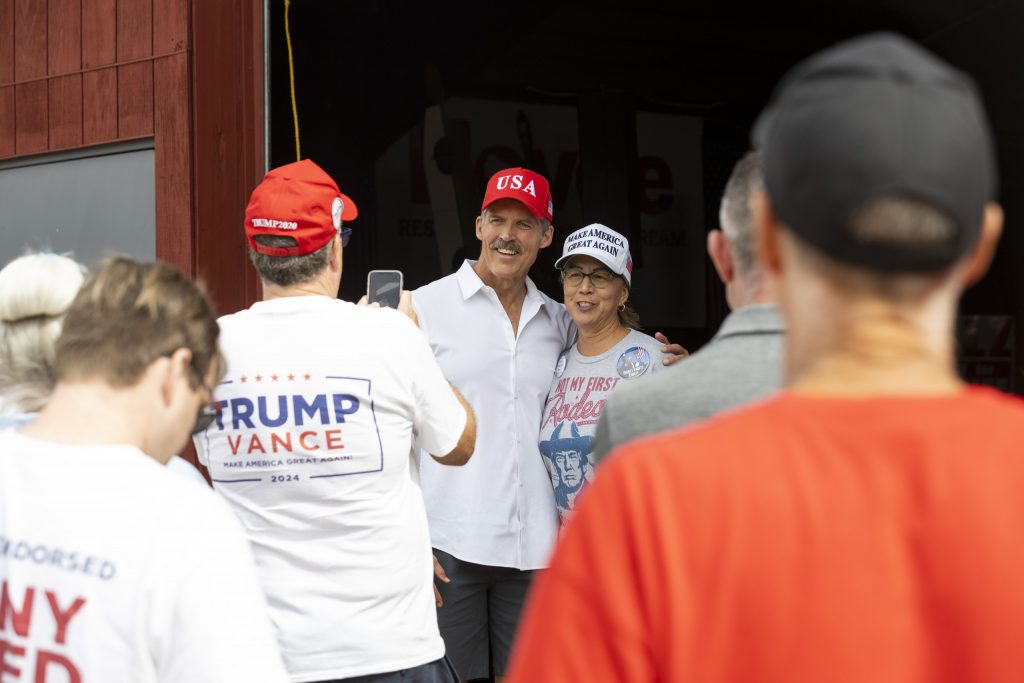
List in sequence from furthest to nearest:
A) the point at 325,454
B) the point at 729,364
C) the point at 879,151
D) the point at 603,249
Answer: the point at 603,249 < the point at 325,454 < the point at 729,364 < the point at 879,151

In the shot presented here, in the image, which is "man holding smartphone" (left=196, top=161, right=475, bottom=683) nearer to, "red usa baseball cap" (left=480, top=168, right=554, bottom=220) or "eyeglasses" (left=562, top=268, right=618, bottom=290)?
"eyeglasses" (left=562, top=268, right=618, bottom=290)

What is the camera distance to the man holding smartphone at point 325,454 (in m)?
2.03

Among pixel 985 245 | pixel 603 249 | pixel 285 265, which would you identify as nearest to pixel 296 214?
pixel 285 265

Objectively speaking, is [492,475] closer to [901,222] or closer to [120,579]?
[120,579]

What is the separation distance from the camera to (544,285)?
7.23 m

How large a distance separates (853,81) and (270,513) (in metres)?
1.53

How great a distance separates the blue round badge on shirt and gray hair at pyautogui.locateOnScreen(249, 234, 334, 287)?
1195 mm

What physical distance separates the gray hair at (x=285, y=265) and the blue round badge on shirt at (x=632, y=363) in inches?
47.1

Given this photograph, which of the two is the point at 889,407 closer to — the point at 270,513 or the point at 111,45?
the point at 270,513

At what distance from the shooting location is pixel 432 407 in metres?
2.16

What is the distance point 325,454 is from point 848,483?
1374 millimetres

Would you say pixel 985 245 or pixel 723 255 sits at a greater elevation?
pixel 723 255

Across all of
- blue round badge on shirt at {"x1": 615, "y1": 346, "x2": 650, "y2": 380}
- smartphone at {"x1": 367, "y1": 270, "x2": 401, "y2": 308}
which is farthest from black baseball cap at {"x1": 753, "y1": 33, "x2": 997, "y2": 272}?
blue round badge on shirt at {"x1": 615, "y1": 346, "x2": 650, "y2": 380}

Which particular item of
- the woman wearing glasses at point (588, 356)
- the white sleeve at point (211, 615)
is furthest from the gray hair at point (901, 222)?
the woman wearing glasses at point (588, 356)
